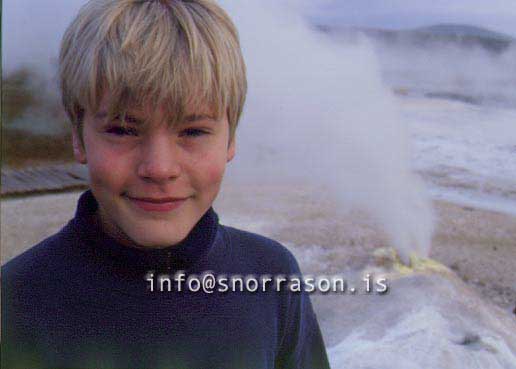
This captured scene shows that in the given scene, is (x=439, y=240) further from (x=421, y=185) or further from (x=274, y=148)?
(x=274, y=148)

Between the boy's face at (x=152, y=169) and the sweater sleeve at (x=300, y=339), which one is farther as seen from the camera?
the sweater sleeve at (x=300, y=339)

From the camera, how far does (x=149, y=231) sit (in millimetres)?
785

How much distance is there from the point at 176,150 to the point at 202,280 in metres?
0.21

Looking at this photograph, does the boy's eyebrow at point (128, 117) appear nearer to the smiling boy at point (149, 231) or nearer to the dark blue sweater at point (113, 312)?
the smiling boy at point (149, 231)

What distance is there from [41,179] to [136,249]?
19.2 inches

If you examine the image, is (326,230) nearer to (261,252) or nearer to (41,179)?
(261,252)

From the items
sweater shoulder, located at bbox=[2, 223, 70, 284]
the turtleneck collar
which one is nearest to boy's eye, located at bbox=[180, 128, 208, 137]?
the turtleneck collar

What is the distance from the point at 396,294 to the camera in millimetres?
1130

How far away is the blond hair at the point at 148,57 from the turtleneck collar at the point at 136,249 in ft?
0.47

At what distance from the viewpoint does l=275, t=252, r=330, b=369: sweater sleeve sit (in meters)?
0.89

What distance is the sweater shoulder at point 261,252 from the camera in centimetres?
91

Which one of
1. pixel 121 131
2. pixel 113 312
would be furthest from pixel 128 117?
pixel 113 312

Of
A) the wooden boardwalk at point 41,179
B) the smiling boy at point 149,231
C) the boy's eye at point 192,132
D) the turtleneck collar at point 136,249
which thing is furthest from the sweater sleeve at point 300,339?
the wooden boardwalk at point 41,179

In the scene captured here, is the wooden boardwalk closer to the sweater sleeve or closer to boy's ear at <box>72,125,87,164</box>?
boy's ear at <box>72,125,87,164</box>
